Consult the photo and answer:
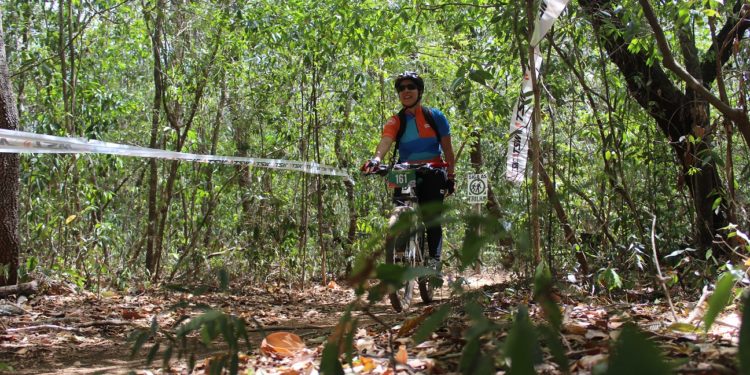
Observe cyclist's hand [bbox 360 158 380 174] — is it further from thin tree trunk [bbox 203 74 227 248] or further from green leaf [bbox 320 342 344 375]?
green leaf [bbox 320 342 344 375]

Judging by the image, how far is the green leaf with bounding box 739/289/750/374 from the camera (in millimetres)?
983

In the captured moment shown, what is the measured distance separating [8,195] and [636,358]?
5335 mm

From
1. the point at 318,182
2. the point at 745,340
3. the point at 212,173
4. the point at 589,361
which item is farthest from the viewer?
the point at 212,173

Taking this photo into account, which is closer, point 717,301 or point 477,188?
point 717,301

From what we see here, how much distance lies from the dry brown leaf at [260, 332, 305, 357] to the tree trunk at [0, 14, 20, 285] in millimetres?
3179

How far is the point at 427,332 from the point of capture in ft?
4.56

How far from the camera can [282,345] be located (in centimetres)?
296

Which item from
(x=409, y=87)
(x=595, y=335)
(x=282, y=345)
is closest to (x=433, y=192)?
(x=409, y=87)

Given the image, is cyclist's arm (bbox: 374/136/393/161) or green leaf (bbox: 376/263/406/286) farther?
cyclist's arm (bbox: 374/136/393/161)

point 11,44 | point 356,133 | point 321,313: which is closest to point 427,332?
point 321,313

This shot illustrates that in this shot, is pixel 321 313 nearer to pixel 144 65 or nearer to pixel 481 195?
pixel 481 195

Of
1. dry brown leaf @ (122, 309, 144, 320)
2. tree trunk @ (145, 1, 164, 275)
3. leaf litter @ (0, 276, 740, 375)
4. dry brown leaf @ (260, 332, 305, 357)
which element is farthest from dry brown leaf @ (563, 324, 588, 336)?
tree trunk @ (145, 1, 164, 275)

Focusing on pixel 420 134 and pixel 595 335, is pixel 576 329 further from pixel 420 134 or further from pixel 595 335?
pixel 420 134

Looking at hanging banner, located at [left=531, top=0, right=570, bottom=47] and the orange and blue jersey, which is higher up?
hanging banner, located at [left=531, top=0, right=570, bottom=47]
